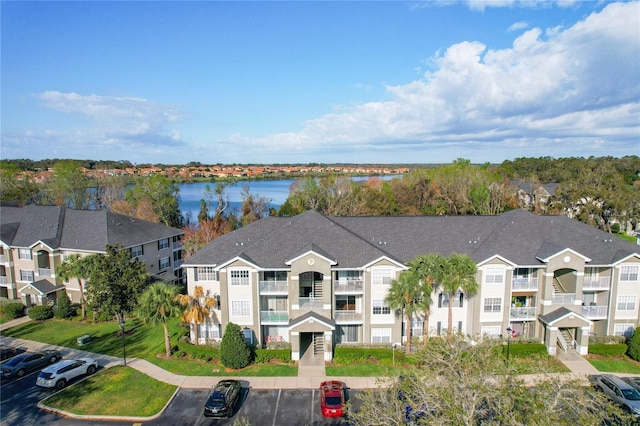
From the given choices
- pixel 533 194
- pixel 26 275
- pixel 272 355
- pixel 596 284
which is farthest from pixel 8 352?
pixel 533 194

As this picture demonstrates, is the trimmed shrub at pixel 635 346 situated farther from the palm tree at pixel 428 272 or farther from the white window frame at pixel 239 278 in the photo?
the white window frame at pixel 239 278

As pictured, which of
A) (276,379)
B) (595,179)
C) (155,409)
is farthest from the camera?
(595,179)

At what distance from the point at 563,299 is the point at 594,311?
358cm

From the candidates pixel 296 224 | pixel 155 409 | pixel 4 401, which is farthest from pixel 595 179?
pixel 4 401

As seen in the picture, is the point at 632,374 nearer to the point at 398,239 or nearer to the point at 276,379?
the point at 398,239

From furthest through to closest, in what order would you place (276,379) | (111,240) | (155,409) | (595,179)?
1. (595,179)
2. (111,240)
3. (276,379)
4. (155,409)

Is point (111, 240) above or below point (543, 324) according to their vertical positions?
above

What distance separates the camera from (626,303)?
34188 mm

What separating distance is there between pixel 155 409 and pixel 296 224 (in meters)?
19.1

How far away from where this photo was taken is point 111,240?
1746 inches

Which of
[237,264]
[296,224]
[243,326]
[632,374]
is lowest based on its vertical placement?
[632,374]

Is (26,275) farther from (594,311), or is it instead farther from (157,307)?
(594,311)

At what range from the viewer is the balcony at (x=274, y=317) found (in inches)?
1298

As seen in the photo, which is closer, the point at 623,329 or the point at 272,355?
the point at 272,355
